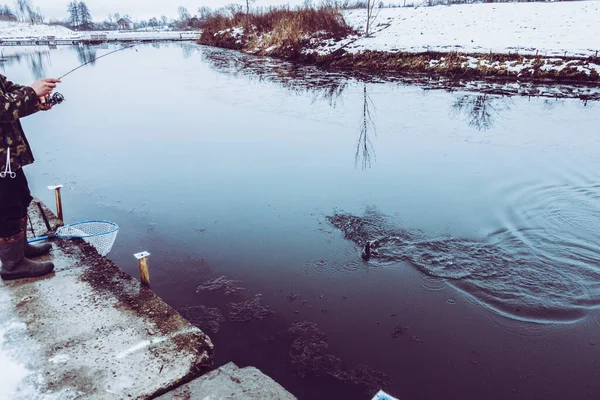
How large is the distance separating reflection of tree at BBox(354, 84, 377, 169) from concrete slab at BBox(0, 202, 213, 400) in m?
6.07

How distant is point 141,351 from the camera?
3.30m

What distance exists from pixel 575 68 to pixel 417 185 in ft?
55.9

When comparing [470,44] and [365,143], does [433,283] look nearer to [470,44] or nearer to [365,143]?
[365,143]

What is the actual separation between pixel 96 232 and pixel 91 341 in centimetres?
211

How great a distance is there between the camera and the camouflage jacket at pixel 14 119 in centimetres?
344

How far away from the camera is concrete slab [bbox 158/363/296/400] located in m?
2.96

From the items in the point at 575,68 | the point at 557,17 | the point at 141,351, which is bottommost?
the point at 141,351

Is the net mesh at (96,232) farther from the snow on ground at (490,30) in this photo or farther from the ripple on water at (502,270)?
the snow on ground at (490,30)

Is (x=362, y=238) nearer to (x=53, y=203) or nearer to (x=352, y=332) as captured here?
(x=352, y=332)

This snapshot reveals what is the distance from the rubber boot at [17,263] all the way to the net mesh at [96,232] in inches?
24.8

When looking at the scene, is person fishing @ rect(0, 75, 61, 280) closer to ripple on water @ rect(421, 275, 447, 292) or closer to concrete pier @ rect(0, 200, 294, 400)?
concrete pier @ rect(0, 200, 294, 400)

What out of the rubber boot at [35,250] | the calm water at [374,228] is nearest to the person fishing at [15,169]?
the rubber boot at [35,250]

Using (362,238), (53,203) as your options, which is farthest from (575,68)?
(53,203)

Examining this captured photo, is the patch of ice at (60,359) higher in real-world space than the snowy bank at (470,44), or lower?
lower
